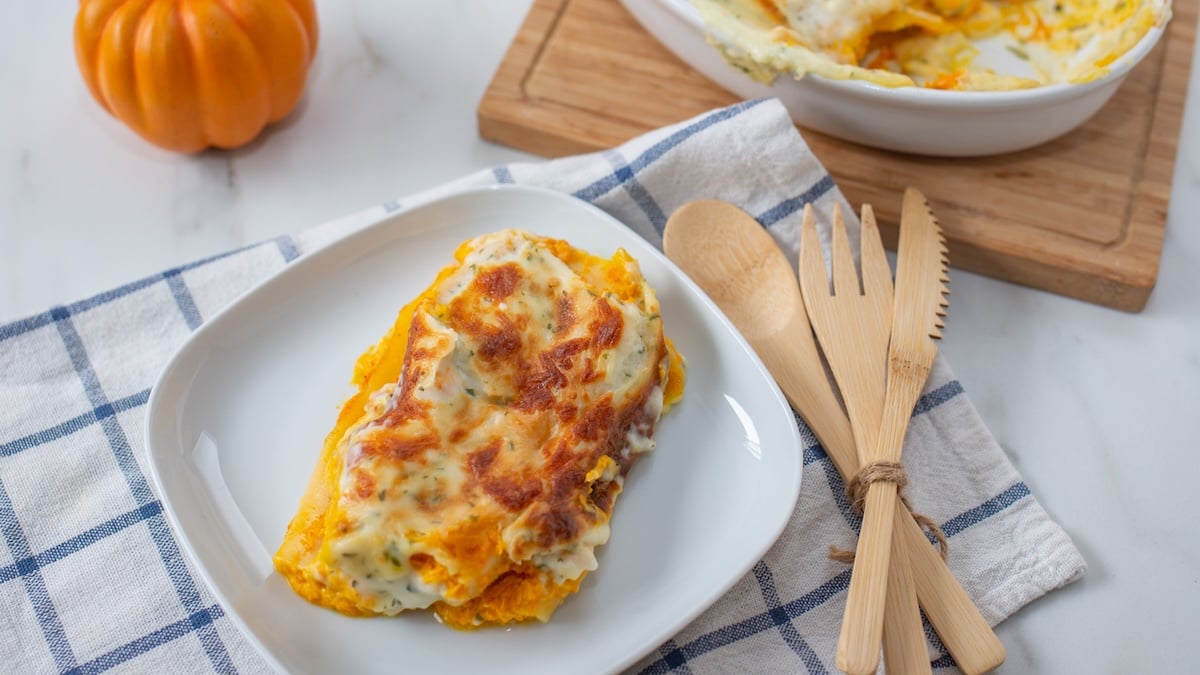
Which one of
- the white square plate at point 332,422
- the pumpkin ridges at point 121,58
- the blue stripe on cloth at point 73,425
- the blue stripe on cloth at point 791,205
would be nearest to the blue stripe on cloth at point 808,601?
the white square plate at point 332,422

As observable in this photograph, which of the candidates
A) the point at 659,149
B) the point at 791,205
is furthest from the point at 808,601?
the point at 659,149

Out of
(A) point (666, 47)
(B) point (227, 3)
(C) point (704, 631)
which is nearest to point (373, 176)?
(B) point (227, 3)

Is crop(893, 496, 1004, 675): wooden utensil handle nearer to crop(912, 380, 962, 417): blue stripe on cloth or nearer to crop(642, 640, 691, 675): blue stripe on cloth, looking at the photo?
crop(912, 380, 962, 417): blue stripe on cloth

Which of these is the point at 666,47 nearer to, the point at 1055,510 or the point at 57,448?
the point at 1055,510

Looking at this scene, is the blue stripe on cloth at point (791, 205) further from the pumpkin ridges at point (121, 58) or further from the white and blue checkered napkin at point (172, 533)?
the pumpkin ridges at point (121, 58)

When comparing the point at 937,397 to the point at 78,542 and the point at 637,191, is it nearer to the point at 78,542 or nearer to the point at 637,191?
the point at 637,191

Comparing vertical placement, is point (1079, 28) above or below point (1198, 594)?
above
